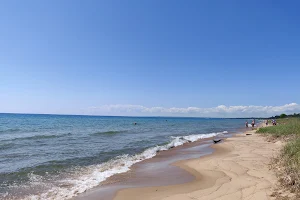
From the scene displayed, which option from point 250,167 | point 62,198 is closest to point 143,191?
point 62,198

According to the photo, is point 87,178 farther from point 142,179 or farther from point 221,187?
point 221,187

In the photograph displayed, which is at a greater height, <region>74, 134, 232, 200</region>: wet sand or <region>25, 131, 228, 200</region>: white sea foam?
<region>74, 134, 232, 200</region>: wet sand

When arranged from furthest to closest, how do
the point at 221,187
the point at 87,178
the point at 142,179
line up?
1. the point at 87,178
2. the point at 142,179
3. the point at 221,187

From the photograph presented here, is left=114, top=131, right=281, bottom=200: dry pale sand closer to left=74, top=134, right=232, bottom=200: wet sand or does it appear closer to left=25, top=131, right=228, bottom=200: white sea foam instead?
left=74, top=134, right=232, bottom=200: wet sand

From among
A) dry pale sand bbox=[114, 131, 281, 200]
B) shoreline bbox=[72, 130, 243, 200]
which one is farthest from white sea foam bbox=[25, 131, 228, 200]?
dry pale sand bbox=[114, 131, 281, 200]

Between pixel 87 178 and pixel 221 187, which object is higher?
pixel 221 187

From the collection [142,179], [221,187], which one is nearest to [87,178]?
[142,179]

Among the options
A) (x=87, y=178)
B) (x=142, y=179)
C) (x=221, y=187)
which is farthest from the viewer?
(x=87, y=178)

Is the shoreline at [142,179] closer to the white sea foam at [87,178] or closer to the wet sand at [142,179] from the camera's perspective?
the wet sand at [142,179]

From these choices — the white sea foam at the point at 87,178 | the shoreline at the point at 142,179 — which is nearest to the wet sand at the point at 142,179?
the shoreline at the point at 142,179

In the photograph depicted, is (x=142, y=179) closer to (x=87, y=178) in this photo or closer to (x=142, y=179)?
(x=142, y=179)

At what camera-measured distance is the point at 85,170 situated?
457 inches

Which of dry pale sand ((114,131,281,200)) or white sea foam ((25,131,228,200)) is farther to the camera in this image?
white sea foam ((25,131,228,200))

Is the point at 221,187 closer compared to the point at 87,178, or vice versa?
the point at 221,187
